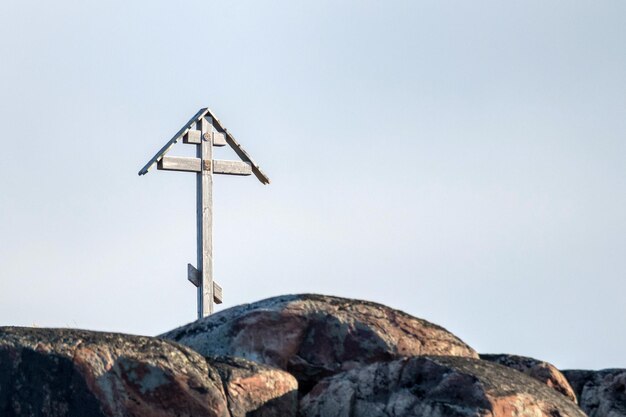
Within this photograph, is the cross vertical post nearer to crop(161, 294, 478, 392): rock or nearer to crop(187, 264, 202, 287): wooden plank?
crop(187, 264, 202, 287): wooden plank

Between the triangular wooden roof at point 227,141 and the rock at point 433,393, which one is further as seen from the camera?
the triangular wooden roof at point 227,141

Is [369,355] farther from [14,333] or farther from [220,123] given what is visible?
[220,123]

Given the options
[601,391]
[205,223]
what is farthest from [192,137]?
[601,391]

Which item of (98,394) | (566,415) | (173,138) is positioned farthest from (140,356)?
(173,138)

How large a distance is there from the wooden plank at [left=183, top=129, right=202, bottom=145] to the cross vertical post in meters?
0.07

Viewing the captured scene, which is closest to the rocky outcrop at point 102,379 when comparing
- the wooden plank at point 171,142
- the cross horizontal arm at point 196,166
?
the wooden plank at point 171,142

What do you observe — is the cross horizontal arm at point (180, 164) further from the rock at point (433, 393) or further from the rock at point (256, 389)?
the rock at point (433, 393)

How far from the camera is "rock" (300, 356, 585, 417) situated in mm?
9461

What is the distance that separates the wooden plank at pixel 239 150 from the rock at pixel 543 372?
9.59 m

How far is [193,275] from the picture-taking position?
20.2 m

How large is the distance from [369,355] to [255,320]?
122 centimetres

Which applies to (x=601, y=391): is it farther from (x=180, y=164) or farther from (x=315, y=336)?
(x=180, y=164)

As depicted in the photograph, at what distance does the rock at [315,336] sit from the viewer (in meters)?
11.3

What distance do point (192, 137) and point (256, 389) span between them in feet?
36.2
